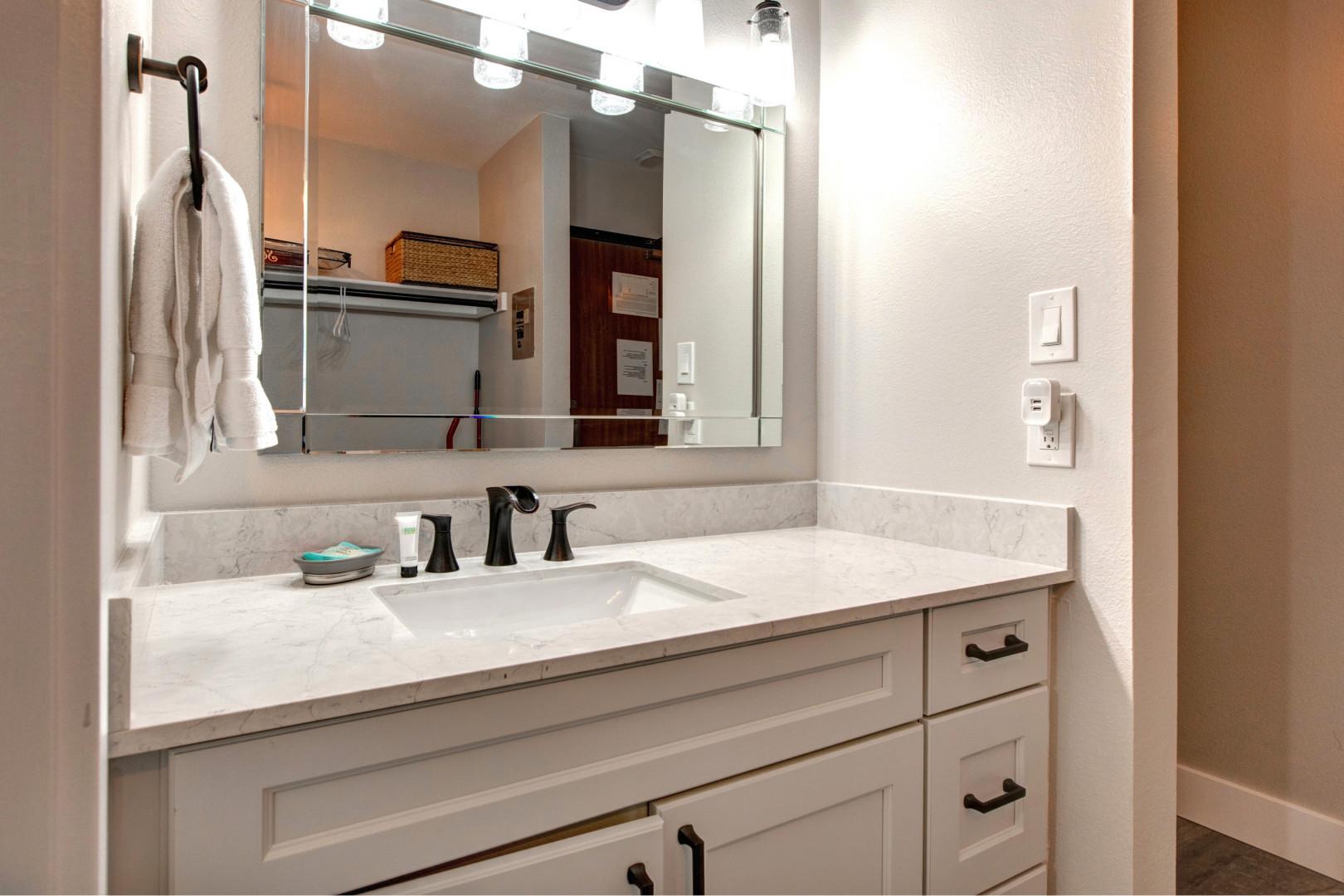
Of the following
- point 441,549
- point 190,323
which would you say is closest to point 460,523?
point 441,549

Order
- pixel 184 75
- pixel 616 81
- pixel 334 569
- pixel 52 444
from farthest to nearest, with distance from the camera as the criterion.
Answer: pixel 616 81 → pixel 334 569 → pixel 184 75 → pixel 52 444

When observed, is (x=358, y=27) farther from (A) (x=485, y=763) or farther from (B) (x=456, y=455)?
(A) (x=485, y=763)

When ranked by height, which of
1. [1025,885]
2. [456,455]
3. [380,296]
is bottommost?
[1025,885]

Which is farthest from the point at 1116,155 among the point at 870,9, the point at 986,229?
the point at 870,9

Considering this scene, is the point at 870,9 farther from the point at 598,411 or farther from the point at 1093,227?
the point at 598,411

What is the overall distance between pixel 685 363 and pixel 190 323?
1.03 meters

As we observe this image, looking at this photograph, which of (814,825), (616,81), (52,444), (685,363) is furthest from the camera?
(685,363)

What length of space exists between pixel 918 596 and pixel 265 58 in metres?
1.33

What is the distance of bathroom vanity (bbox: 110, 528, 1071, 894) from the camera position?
63cm

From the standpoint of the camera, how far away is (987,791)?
115 centimetres

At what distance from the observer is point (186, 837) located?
23.8 inches

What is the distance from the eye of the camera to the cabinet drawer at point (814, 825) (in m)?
0.85

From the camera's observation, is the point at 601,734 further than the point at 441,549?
No

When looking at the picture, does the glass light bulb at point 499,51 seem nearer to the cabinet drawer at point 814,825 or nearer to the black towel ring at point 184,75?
the black towel ring at point 184,75
